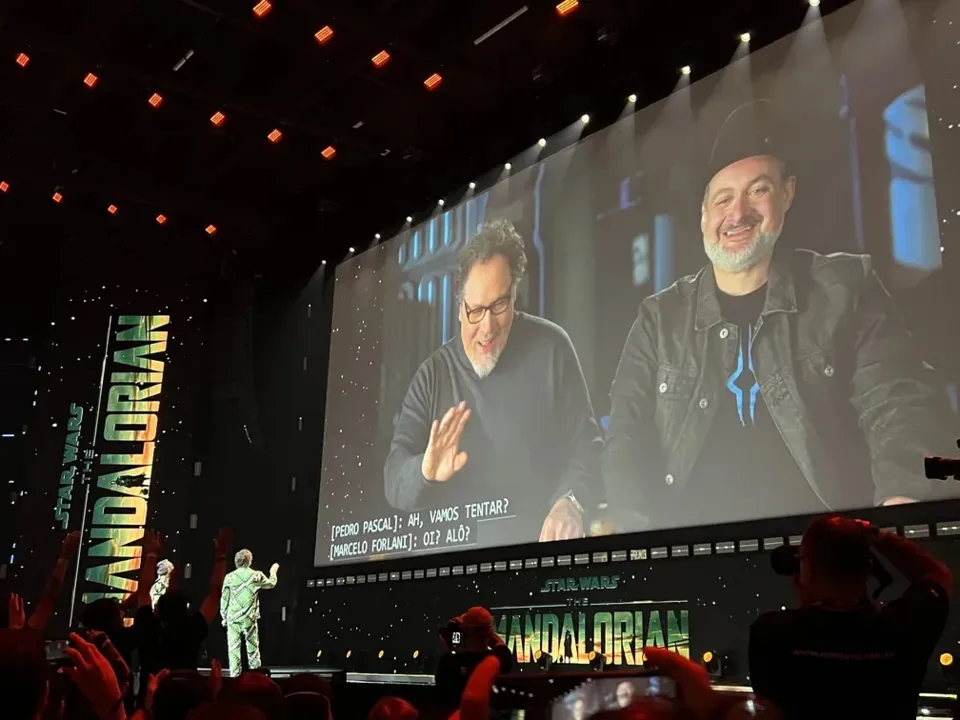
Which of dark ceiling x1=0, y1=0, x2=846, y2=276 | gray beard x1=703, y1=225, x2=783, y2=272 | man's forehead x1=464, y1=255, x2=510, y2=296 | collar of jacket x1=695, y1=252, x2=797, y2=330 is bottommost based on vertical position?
collar of jacket x1=695, y1=252, x2=797, y2=330

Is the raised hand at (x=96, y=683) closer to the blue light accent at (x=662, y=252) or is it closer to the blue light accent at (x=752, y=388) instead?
the blue light accent at (x=752, y=388)

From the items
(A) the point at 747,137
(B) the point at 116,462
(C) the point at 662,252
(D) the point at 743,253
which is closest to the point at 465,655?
(D) the point at 743,253

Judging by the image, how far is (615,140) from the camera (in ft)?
21.3

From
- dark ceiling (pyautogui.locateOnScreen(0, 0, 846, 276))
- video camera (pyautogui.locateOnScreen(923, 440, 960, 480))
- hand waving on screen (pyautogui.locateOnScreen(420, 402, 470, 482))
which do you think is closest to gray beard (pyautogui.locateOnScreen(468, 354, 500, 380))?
hand waving on screen (pyautogui.locateOnScreen(420, 402, 470, 482))

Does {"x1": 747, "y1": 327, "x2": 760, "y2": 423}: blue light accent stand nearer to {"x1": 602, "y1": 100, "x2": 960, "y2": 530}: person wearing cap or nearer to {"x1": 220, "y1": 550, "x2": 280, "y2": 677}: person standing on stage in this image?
{"x1": 602, "y1": 100, "x2": 960, "y2": 530}: person wearing cap

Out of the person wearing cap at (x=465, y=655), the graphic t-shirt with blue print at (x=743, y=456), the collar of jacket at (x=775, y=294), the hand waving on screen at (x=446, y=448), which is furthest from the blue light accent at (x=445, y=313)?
the person wearing cap at (x=465, y=655)

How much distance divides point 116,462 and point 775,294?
685cm

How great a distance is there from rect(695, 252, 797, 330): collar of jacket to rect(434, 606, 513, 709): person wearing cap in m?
3.01

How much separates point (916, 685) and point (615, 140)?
5474 mm

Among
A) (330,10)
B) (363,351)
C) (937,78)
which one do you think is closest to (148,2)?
(330,10)

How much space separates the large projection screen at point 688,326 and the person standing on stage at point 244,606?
96 cm

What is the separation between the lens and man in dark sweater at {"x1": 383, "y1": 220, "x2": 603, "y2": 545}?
247 inches

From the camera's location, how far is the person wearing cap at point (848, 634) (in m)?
1.38

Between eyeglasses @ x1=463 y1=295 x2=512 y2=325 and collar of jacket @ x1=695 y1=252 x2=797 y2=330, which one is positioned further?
eyeglasses @ x1=463 y1=295 x2=512 y2=325
